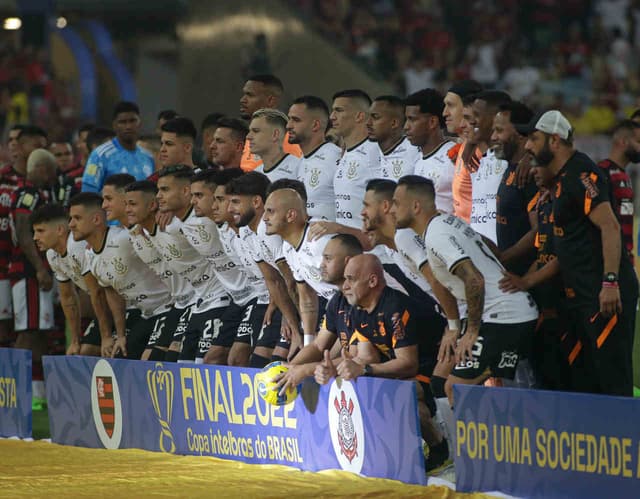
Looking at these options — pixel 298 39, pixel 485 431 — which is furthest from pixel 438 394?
pixel 298 39

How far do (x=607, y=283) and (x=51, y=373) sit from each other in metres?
5.26

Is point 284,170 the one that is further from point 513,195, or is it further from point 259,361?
point 513,195

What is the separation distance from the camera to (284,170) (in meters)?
10.1

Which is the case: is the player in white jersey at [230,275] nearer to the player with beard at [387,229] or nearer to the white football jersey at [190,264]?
the white football jersey at [190,264]

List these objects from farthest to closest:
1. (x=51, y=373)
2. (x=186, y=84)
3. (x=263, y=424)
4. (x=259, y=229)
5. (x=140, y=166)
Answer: (x=186, y=84), (x=140, y=166), (x=51, y=373), (x=259, y=229), (x=263, y=424)

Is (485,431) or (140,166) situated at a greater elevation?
(140,166)

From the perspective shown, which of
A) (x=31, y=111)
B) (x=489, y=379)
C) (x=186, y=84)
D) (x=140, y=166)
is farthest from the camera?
(x=186, y=84)

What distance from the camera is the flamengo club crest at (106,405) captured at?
1027cm

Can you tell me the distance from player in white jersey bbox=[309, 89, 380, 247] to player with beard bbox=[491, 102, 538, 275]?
1.28 meters

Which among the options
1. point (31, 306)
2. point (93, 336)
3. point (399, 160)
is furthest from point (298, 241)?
point (31, 306)

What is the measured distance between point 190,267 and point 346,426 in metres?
2.91

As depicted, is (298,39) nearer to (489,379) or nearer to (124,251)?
(124,251)

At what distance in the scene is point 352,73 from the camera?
79.0 feet

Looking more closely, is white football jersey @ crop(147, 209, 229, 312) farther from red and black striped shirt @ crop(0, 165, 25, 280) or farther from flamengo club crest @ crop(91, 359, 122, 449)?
red and black striped shirt @ crop(0, 165, 25, 280)
